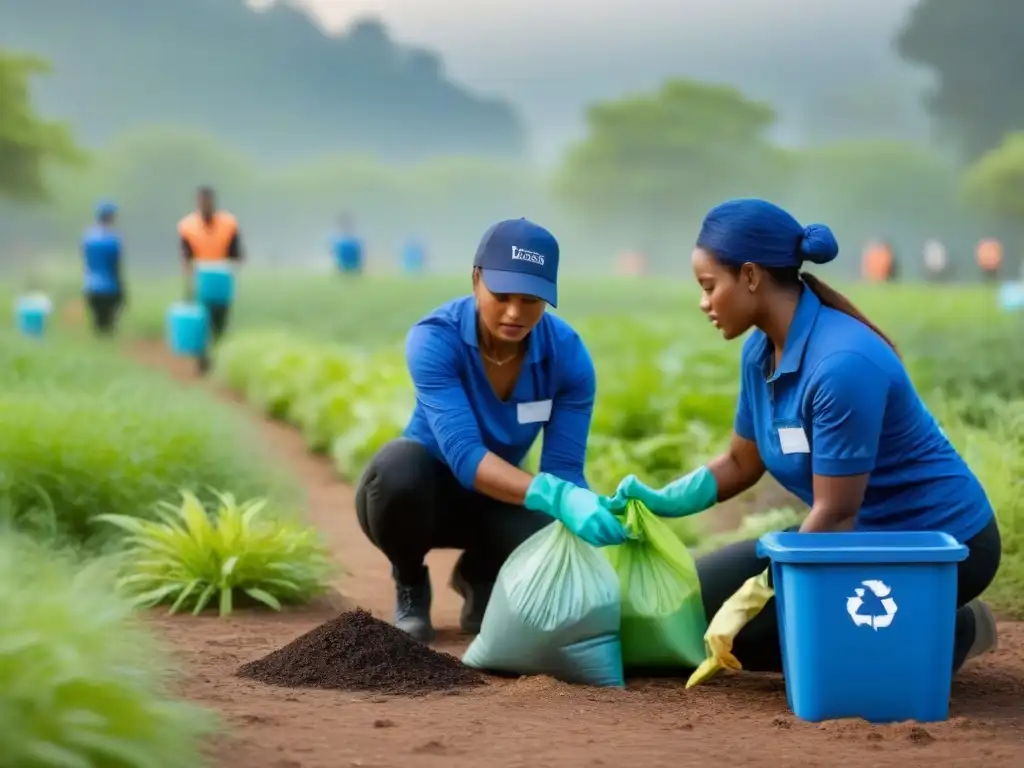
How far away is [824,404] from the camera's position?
3520 millimetres

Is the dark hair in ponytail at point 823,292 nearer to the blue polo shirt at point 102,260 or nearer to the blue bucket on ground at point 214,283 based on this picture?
the blue bucket on ground at point 214,283

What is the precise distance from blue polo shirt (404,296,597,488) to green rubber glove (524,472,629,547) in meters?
0.36

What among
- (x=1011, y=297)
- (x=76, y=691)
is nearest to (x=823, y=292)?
(x=76, y=691)

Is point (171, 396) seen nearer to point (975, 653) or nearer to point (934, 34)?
point (975, 653)

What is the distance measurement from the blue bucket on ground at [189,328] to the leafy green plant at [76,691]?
11.5 m

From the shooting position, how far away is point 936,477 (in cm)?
373

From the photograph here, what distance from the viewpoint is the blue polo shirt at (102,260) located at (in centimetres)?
1524

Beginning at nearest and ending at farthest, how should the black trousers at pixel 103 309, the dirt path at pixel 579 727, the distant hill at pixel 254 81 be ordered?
the dirt path at pixel 579 727 < the black trousers at pixel 103 309 < the distant hill at pixel 254 81

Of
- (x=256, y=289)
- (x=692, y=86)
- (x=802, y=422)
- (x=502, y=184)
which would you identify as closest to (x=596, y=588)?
(x=802, y=422)

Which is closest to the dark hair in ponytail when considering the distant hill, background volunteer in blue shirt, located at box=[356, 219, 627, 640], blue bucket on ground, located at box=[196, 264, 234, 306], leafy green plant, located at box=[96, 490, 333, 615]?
background volunteer in blue shirt, located at box=[356, 219, 627, 640]

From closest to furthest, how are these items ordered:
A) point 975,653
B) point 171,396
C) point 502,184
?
point 975,653
point 171,396
point 502,184

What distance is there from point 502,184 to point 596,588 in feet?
266

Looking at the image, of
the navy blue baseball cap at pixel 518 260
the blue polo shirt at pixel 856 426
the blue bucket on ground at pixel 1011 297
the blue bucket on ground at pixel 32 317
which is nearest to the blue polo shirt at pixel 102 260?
the blue bucket on ground at pixel 32 317

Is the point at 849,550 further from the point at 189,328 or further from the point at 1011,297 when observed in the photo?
the point at 1011,297
